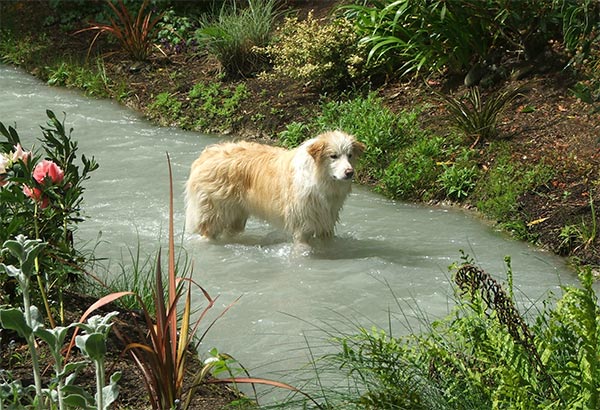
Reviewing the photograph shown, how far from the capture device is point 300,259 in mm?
7715

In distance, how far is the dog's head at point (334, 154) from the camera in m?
7.22

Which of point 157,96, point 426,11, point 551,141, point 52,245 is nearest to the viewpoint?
point 52,245

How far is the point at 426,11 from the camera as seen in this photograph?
1016 cm

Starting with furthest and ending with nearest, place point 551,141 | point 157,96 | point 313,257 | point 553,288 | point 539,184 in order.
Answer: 1. point 157,96
2. point 551,141
3. point 539,184
4. point 313,257
5. point 553,288

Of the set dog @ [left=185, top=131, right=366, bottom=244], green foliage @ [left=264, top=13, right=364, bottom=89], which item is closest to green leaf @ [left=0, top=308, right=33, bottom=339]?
dog @ [left=185, top=131, right=366, bottom=244]

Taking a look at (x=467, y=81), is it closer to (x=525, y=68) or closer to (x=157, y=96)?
(x=525, y=68)

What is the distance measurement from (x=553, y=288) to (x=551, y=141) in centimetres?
260

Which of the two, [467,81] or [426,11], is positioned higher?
[426,11]

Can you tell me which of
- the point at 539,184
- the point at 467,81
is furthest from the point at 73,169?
the point at 467,81

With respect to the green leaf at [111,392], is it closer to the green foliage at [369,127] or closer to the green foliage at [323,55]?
the green foliage at [369,127]

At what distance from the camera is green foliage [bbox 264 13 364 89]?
11.0 meters

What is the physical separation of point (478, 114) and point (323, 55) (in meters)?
2.51

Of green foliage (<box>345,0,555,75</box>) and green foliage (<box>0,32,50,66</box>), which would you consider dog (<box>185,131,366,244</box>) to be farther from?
green foliage (<box>0,32,50,66</box>)

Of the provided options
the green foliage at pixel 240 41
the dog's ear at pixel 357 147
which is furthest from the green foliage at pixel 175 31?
the dog's ear at pixel 357 147
